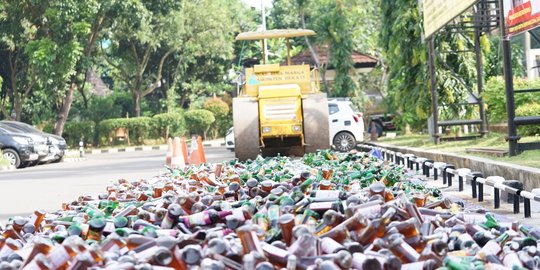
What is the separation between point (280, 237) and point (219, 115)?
1948 inches

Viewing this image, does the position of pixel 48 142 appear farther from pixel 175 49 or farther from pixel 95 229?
pixel 95 229

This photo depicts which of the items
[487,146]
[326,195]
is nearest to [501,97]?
[487,146]

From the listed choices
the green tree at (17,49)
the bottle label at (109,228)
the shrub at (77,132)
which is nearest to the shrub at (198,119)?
the shrub at (77,132)

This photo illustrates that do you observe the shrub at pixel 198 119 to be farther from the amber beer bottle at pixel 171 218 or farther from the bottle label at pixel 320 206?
the bottle label at pixel 320 206

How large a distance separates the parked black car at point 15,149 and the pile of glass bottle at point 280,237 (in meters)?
20.9

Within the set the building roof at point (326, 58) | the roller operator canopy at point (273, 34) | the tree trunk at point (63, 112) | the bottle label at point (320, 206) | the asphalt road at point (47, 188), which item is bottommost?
the asphalt road at point (47, 188)

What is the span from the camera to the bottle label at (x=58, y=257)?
4.93 metres

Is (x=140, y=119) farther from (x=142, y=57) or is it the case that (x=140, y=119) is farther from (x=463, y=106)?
(x=463, y=106)

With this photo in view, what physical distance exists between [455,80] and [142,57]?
28958mm

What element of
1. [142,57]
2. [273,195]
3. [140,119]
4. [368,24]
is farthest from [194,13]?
[273,195]

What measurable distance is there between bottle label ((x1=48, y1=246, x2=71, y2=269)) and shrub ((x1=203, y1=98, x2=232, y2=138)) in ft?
162

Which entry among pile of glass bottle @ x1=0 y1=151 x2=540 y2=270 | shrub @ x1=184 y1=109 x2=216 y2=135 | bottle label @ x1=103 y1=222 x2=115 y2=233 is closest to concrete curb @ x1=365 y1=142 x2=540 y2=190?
pile of glass bottle @ x1=0 y1=151 x2=540 y2=270

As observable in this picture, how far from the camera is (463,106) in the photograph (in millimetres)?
26672

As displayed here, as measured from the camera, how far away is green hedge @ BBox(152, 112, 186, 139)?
49.1 metres
